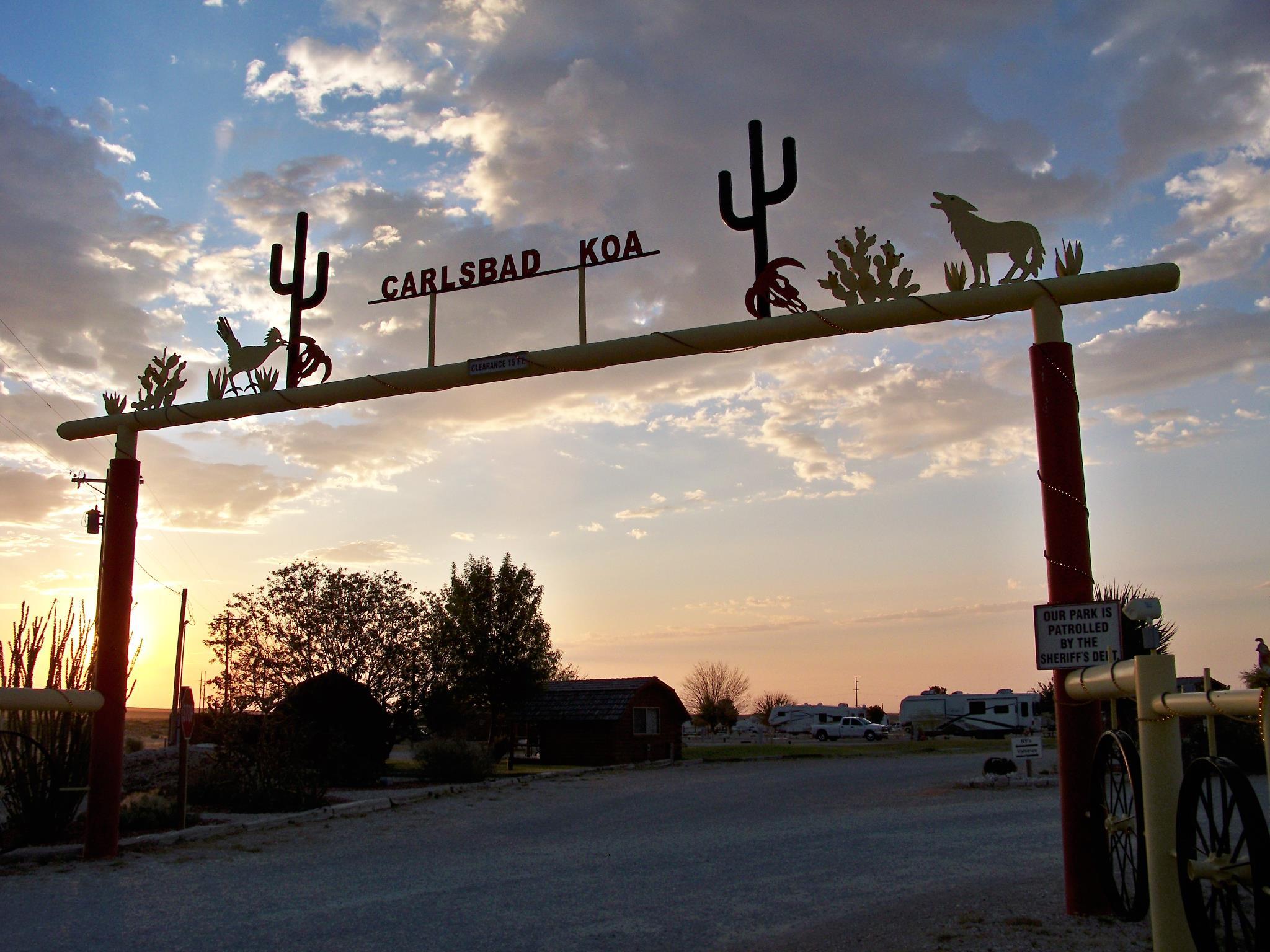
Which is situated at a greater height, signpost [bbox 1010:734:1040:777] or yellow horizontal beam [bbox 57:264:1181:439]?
yellow horizontal beam [bbox 57:264:1181:439]

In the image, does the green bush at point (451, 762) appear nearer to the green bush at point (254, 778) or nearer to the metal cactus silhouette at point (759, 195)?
the green bush at point (254, 778)

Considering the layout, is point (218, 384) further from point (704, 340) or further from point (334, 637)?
point (334, 637)

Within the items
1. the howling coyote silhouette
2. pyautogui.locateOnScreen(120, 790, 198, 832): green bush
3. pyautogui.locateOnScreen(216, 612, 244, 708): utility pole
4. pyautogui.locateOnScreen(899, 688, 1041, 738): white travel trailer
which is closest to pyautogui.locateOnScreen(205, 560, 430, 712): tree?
pyautogui.locateOnScreen(216, 612, 244, 708): utility pole

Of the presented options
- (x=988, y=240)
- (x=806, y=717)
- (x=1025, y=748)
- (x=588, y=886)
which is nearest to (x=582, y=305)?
(x=988, y=240)

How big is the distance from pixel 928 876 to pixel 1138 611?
5.46 metres

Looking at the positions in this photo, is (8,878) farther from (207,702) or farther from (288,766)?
(207,702)

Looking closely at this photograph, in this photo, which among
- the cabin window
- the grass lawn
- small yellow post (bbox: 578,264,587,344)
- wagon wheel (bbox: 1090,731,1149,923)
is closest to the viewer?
wagon wheel (bbox: 1090,731,1149,923)

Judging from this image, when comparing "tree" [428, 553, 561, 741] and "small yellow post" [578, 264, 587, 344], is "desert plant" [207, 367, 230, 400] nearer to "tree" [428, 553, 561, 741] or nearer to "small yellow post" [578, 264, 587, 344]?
"small yellow post" [578, 264, 587, 344]

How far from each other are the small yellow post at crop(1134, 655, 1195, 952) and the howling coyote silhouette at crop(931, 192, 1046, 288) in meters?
4.31

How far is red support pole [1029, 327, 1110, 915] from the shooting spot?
7.89 meters

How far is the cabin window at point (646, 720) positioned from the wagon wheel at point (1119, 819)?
32073 millimetres

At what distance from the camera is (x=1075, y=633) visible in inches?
314

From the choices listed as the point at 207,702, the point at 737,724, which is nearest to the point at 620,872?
the point at 207,702

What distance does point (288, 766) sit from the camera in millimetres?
19125
